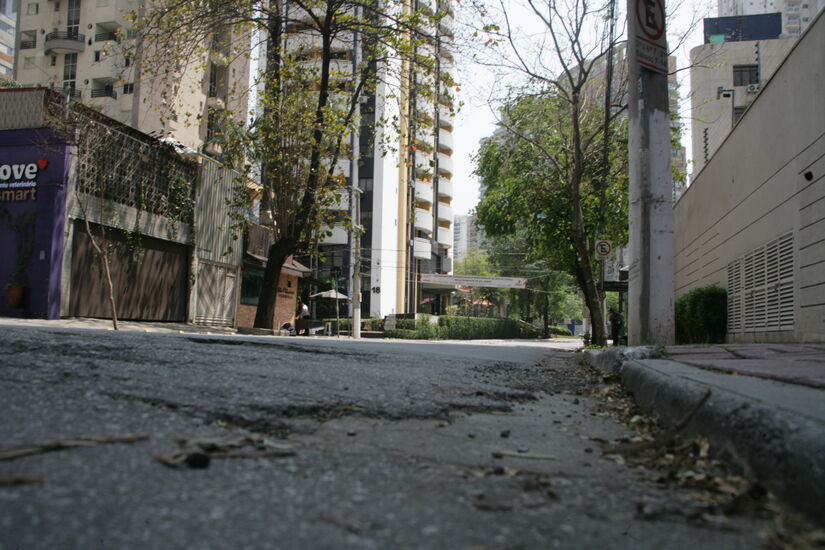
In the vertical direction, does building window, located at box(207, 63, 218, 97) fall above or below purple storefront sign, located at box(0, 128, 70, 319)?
above

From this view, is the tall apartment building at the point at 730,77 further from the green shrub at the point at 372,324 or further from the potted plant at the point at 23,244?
the potted plant at the point at 23,244

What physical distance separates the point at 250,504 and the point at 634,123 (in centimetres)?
801

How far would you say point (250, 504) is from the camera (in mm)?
1528

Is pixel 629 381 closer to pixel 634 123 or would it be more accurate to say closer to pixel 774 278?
pixel 634 123

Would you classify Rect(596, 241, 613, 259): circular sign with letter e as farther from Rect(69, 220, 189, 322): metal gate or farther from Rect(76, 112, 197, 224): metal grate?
Rect(76, 112, 197, 224): metal grate

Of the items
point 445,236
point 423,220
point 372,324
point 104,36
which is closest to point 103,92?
point 104,36

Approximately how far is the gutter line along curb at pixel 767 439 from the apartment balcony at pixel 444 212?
56774 millimetres

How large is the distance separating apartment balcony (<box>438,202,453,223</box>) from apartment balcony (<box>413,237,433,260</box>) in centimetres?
476

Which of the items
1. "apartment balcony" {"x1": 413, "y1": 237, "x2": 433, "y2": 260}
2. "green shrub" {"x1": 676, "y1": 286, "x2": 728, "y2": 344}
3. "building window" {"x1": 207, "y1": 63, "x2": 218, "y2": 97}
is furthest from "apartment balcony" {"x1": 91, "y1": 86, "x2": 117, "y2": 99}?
"green shrub" {"x1": 676, "y1": 286, "x2": 728, "y2": 344}

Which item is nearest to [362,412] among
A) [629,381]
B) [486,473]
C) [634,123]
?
[486,473]

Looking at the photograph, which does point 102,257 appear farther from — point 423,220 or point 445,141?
point 445,141

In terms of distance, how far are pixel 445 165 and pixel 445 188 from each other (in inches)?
91.9

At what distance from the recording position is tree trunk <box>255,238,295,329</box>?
16.7m

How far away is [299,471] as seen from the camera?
6.02 feet
